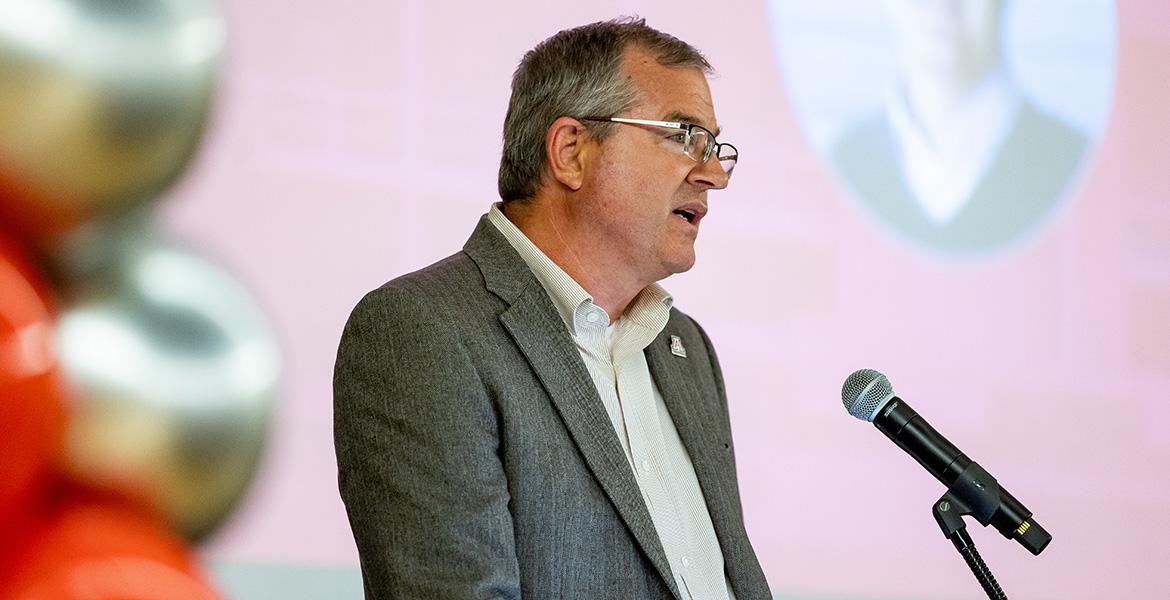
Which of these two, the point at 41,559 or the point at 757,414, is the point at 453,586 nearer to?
the point at 41,559

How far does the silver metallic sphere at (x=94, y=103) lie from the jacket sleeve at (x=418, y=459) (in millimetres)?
425

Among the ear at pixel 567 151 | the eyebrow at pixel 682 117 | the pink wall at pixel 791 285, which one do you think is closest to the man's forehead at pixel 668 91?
the eyebrow at pixel 682 117

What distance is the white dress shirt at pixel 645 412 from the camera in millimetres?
2266

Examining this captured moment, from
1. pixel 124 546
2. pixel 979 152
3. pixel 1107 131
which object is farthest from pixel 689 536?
pixel 1107 131

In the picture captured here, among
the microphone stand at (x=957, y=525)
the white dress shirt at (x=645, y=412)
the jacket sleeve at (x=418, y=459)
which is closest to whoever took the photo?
the microphone stand at (x=957, y=525)

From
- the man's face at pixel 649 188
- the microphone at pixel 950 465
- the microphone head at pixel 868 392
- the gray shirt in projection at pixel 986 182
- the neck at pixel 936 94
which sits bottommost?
the microphone at pixel 950 465

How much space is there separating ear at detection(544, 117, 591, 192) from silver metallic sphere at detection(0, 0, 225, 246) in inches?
26.5

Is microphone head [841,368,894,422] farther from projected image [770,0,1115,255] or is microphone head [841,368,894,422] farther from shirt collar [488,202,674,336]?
projected image [770,0,1115,255]

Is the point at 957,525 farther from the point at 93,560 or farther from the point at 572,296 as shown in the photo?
the point at 93,560

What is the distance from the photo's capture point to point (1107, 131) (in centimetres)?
380

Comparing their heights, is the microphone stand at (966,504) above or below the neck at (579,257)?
below

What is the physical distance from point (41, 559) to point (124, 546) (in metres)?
0.10

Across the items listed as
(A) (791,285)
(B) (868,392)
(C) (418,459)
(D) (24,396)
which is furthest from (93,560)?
(A) (791,285)

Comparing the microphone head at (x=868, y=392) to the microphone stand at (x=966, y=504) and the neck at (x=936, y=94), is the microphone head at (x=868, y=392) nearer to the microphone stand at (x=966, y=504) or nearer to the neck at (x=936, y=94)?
the microphone stand at (x=966, y=504)
